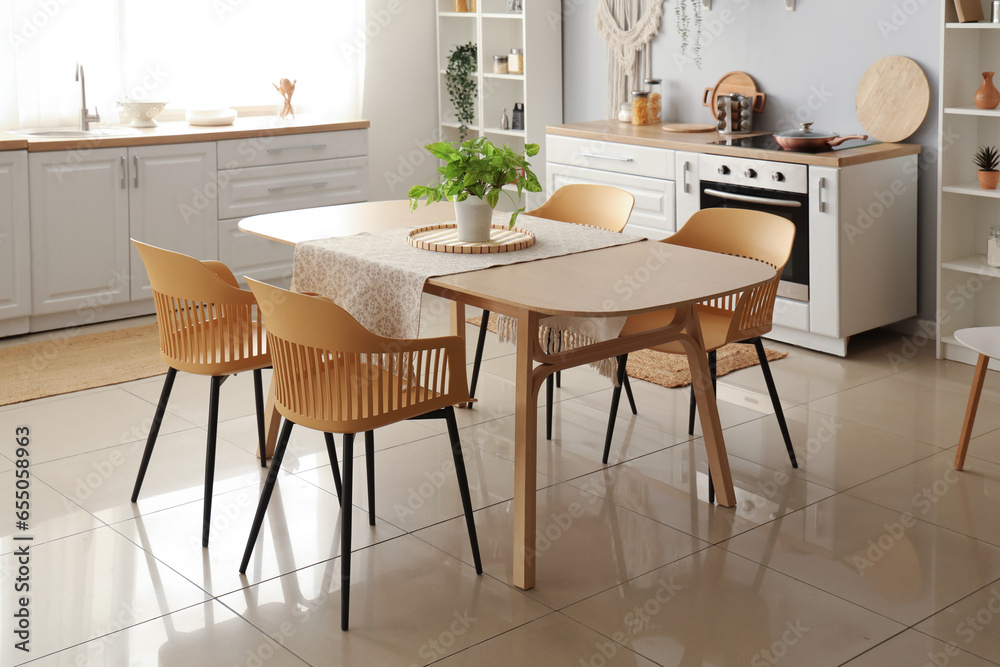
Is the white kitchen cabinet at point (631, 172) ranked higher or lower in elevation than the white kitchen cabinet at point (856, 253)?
higher

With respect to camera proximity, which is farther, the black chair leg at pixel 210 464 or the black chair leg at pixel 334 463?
the black chair leg at pixel 334 463

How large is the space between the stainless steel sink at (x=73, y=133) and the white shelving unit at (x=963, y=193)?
3732 millimetres

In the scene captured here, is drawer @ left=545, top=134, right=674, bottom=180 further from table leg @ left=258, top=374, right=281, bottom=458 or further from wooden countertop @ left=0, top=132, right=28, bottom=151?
wooden countertop @ left=0, top=132, right=28, bottom=151

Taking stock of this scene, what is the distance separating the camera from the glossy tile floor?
2.41m

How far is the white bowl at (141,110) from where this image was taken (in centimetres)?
539

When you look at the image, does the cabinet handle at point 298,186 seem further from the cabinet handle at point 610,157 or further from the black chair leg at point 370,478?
the black chair leg at point 370,478

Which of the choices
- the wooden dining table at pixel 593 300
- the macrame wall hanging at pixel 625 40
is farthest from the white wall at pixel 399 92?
the wooden dining table at pixel 593 300

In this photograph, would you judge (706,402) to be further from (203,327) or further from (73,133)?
(73,133)

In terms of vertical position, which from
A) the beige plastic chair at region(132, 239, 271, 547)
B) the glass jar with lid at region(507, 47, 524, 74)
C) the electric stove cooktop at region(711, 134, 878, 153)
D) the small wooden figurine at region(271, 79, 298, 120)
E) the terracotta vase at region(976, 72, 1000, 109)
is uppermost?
the glass jar with lid at region(507, 47, 524, 74)

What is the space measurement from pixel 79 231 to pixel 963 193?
394cm

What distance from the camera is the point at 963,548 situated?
2.81 m

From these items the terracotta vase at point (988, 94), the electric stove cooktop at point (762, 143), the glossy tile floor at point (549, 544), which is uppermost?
the terracotta vase at point (988, 94)

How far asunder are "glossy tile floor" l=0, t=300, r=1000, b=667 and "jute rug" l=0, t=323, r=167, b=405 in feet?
0.76

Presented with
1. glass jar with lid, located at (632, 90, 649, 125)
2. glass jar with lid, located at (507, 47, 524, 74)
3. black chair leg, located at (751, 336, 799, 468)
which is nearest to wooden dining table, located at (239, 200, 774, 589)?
black chair leg, located at (751, 336, 799, 468)
